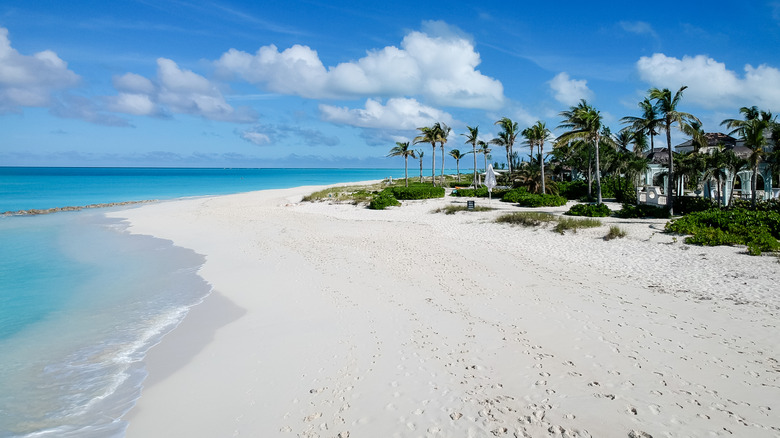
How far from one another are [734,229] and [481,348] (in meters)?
12.5

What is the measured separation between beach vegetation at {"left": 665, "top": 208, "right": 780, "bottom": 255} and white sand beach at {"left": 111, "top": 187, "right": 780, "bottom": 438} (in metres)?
0.62

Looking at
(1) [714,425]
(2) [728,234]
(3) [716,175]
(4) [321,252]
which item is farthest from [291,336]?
(3) [716,175]

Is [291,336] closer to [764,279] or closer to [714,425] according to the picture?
[714,425]

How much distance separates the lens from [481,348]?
703 cm

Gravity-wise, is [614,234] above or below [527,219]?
below

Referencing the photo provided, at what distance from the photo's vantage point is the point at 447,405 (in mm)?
5328

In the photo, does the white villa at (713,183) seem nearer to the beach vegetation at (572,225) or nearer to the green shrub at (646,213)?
the green shrub at (646,213)

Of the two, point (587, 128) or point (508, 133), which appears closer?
point (587, 128)

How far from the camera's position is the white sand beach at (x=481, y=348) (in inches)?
200

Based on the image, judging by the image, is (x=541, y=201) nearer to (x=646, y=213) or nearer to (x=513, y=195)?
(x=513, y=195)

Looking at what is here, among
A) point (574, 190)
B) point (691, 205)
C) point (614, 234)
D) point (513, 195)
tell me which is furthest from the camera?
point (574, 190)

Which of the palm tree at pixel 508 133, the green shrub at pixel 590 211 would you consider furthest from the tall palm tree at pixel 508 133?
the green shrub at pixel 590 211

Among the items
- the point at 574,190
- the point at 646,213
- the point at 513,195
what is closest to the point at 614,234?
the point at 646,213

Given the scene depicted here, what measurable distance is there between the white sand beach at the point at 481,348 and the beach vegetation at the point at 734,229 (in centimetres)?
62
